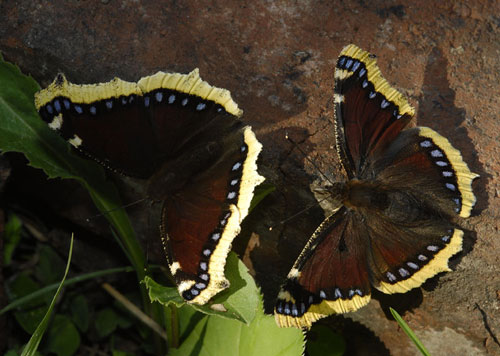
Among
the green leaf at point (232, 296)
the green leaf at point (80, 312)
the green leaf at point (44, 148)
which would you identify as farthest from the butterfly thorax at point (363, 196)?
the green leaf at point (80, 312)

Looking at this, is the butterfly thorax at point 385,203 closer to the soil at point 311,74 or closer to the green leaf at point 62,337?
the soil at point 311,74

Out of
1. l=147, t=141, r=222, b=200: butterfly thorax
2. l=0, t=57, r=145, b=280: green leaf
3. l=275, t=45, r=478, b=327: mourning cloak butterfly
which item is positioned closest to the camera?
l=275, t=45, r=478, b=327: mourning cloak butterfly

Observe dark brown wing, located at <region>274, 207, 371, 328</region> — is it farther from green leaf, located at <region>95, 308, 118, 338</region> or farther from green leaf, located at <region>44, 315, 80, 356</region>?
green leaf, located at <region>44, 315, 80, 356</region>

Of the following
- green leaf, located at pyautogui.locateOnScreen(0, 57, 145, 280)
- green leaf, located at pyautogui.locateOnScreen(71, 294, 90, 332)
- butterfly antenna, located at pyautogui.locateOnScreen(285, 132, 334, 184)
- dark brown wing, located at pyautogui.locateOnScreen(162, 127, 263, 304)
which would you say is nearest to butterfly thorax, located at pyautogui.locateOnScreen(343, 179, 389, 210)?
butterfly antenna, located at pyautogui.locateOnScreen(285, 132, 334, 184)

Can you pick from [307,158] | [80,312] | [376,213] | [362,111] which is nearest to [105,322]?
[80,312]

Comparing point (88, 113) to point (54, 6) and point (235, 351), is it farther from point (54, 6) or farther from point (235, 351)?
point (235, 351)

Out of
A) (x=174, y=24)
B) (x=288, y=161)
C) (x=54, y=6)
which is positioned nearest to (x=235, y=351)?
(x=288, y=161)
